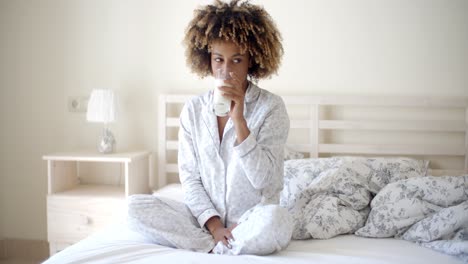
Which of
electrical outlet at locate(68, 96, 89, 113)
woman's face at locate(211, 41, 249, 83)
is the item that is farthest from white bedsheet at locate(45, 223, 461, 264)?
electrical outlet at locate(68, 96, 89, 113)

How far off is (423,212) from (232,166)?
0.72m

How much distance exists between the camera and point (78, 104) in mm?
2615

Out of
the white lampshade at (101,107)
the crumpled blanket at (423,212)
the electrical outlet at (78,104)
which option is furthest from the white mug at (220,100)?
the electrical outlet at (78,104)

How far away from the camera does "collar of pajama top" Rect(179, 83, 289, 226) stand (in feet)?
4.61

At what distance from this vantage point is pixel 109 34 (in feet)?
8.42

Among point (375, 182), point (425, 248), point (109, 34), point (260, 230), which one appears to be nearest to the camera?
point (260, 230)

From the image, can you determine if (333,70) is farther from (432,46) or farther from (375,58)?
(432,46)

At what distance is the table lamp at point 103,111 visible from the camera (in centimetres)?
235

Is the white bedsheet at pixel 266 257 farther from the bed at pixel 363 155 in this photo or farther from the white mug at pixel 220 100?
the white mug at pixel 220 100

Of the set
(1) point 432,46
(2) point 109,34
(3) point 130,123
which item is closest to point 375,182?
(1) point 432,46

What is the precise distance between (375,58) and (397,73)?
14cm

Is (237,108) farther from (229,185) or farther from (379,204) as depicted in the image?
(379,204)

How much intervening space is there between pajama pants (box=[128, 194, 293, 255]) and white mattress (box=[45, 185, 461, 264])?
0.04 meters

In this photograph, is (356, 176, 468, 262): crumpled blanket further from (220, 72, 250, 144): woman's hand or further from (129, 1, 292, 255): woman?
(220, 72, 250, 144): woman's hand
